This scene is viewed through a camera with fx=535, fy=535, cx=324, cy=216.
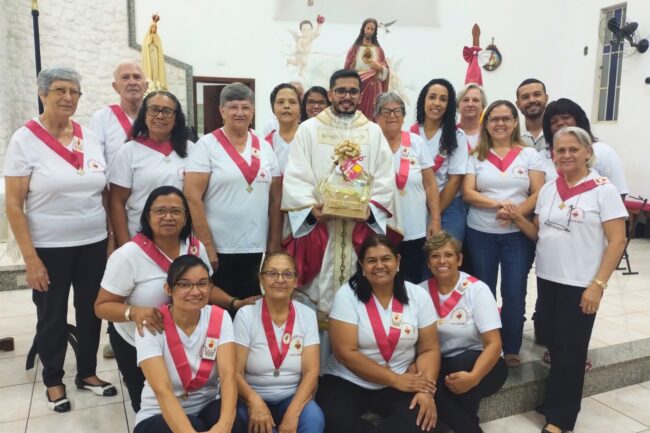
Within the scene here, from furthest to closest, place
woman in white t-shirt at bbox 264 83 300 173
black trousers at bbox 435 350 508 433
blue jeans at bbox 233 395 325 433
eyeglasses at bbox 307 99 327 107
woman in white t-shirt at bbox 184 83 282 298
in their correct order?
eyeglasses at bbox 307 99 327 107
woman in white t-shirt at bbox 264 83 300 173
woman in white t-shirt at bbox 184 83 282 298
black trousers at bbox 435 350 508 433
blue jeans at bbox 233 395 325 433

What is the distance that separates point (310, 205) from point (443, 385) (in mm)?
1030

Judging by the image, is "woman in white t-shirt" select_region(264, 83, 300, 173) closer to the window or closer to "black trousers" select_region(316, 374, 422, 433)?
"black trousers" select_region(316, 374, 422, 433)

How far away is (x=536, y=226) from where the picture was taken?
282 centimetres

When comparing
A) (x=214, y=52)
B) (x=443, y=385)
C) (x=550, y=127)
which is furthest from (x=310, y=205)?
(x=214, y=52)

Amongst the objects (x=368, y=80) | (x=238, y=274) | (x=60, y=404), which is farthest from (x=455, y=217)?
(x=368, y=80)

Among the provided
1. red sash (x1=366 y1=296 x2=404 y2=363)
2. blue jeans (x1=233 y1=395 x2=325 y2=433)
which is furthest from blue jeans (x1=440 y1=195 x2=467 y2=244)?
blue jeans (x1=233 y1=395 x2=325 y2=433)

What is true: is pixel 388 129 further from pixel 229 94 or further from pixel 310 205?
pixel 229 94

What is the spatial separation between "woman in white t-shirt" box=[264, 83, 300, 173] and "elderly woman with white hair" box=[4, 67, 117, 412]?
1.00 meters

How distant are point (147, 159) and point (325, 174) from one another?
86cm

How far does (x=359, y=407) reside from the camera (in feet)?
7.71

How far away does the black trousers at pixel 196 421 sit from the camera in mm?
1956

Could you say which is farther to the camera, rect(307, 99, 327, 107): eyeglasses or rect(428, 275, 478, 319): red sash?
rect(307, 99, 327, 107): eyeglasses

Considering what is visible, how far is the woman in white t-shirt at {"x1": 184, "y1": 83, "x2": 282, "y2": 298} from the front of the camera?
2.58 meters

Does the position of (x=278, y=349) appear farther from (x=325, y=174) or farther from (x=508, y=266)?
(x=508, y=266)
